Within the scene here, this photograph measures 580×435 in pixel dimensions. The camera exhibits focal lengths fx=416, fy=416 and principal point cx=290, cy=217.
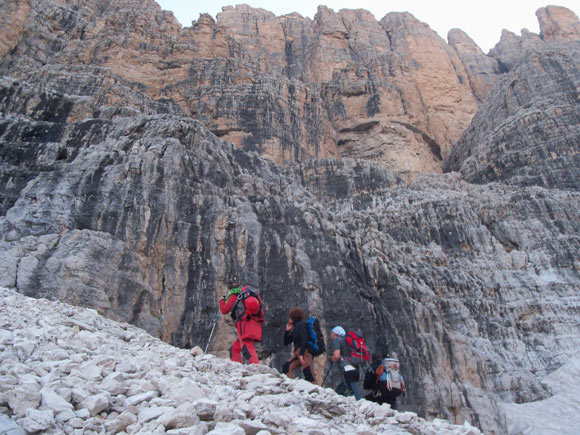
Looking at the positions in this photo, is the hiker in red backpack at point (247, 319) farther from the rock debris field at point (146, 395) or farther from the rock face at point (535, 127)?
the rock face at point (535, 127)

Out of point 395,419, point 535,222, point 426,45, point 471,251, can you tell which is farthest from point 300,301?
point 426,45

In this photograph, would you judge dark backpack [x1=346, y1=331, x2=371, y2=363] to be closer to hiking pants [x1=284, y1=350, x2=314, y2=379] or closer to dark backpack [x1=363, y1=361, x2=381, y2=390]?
dark backpack [x1=363, y1=361, x2=381, y2=390]

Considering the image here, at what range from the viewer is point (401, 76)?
55969 millimetres

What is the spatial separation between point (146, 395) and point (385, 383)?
5120 mm

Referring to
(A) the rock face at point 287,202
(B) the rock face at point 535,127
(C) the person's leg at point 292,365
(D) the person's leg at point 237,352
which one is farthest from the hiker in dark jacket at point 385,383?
(B) the rock face at point 535,127

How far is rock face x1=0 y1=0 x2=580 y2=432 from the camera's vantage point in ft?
46.1

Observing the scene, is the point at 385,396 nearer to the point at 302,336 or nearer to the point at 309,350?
the point at 309,350

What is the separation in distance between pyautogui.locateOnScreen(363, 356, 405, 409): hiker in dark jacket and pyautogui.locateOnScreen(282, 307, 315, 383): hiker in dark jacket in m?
1.18

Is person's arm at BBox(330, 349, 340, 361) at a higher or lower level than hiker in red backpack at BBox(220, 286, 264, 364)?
lower

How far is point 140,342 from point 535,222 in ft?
89.3

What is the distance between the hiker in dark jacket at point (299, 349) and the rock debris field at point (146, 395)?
154 cm

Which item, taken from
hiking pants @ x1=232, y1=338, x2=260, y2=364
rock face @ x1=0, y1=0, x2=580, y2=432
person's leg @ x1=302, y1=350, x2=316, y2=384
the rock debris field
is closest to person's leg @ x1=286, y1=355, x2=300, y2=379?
person's leg @ x1=302, y1=350, x2=316, y2=384

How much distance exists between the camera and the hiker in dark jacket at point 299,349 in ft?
25.7

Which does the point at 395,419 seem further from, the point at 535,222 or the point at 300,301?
the point at 535,222
